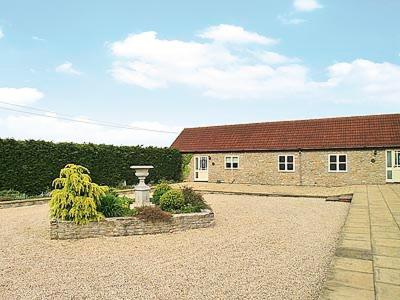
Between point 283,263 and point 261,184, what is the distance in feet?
64.4

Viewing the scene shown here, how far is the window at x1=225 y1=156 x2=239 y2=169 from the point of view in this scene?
26.5 metres

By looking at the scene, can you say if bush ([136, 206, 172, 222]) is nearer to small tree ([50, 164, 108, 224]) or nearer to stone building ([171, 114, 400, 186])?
small tree ([50, 164, 108, 224])

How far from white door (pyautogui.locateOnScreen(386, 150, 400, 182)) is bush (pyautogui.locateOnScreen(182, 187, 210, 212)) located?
16.5 metres

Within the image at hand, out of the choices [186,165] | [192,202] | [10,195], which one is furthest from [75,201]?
[186,165]

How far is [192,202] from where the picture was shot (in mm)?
10266

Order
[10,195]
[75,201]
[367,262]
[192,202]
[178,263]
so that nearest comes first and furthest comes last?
[367,262]
[178,263]
[75,201]
[192,202]
[10,195]

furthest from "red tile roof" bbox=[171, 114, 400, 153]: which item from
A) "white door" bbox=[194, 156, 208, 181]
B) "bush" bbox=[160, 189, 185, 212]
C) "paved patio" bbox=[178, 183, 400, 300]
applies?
"bush" bbox=[160, 189, 185, 212]

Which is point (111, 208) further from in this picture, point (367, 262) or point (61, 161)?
point (61, 161)

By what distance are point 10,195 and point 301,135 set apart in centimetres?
1968

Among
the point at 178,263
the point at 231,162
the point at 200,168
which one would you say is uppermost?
the point at 231,162

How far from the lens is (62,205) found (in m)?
8.04

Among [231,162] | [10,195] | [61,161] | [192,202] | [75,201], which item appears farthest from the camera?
[231,162]

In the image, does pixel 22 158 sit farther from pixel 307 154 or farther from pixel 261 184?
pixel 307 154

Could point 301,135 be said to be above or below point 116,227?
above
